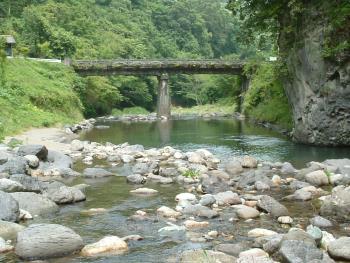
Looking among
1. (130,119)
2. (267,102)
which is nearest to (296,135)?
(267,102)

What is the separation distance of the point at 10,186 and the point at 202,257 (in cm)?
713

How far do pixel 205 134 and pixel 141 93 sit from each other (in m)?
42.1

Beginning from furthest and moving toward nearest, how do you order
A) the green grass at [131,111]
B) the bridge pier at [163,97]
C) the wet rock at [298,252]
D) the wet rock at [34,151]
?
the green grass at [131,111] < the bridge pier at [163,97] < the wet rock at [34,151] < the wet rock at [298,252]

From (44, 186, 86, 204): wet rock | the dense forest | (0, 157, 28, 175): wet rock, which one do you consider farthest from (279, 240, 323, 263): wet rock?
the dense forest

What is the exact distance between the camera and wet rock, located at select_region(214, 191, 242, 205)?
13.9 metres

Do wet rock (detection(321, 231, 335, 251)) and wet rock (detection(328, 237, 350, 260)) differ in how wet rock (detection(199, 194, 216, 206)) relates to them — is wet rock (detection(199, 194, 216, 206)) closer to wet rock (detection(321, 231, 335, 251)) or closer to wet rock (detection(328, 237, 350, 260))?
wet rock (detection(321, 231, 335, 251))

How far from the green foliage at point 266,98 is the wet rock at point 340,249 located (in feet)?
88.3

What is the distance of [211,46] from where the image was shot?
5226 inches

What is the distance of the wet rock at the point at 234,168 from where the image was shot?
1925 centimetres

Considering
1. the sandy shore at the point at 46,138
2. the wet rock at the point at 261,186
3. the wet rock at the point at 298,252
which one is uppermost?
the wet rock at the point at 298,252

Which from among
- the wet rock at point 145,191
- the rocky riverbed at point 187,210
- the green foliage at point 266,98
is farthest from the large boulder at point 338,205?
the green foliage at point 266,98

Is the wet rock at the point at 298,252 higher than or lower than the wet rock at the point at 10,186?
higher

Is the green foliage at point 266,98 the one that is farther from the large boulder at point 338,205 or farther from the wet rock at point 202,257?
the wet rock at point 202,257

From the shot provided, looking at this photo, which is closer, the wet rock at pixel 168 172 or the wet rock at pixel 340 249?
the wet rock at pixel 340 249
